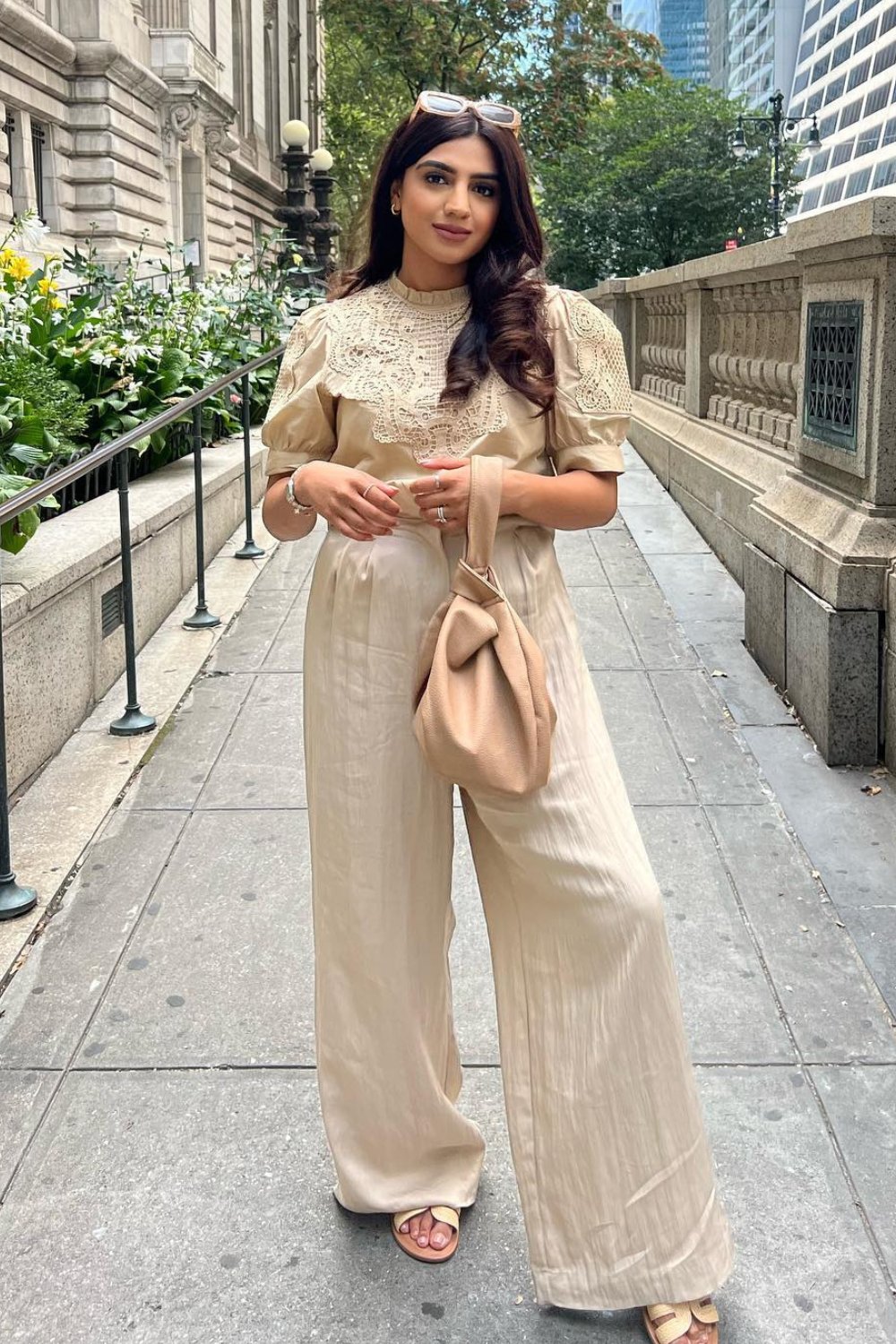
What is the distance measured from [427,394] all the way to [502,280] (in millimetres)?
230

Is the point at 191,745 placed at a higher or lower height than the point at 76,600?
lower

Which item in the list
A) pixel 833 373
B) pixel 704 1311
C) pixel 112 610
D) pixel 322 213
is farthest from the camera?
pixel 322 213

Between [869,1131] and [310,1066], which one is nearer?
[869,1131]

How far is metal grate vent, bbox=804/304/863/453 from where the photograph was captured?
5137mm

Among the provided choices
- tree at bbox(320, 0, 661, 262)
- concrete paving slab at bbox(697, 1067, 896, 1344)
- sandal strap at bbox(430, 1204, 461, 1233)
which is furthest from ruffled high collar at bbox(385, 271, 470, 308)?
tree at bbox(320, 0, 661, 262)

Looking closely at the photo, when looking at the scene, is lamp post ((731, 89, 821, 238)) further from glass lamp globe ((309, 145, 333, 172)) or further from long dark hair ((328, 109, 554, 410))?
long dark hair ((328, 109, 554, 410))

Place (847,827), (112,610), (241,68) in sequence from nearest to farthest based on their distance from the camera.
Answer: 1. (847,827)
2. (112,610)
3. (241,68)

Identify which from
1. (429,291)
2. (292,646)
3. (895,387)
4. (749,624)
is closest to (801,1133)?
(429,291)

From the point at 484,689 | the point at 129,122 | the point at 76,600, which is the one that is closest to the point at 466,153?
the point at 484,689

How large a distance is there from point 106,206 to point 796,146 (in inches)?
1159

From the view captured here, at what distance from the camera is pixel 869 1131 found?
3.01 meters

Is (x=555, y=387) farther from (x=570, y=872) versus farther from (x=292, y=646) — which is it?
(x=292, y=646)

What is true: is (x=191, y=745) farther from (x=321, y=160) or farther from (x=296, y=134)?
(x=321, y=160)

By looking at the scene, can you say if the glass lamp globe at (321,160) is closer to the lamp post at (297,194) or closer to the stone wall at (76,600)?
the lamp post at (297,194)
